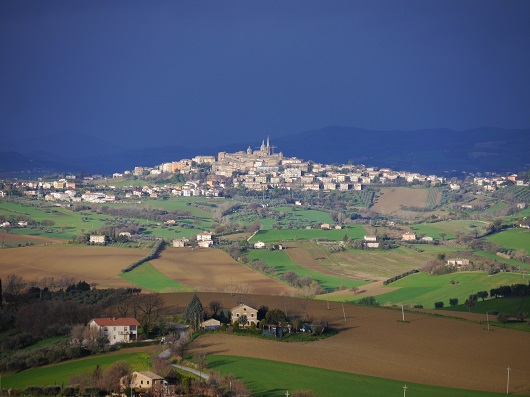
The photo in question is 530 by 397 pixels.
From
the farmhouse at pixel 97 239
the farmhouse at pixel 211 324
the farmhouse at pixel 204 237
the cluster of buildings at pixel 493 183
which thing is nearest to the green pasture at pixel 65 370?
the farmhouse at pixel 211 324

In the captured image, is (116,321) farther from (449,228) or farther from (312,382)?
(449,228)

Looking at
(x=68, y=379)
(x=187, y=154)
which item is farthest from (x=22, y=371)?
(x=187, y=154)

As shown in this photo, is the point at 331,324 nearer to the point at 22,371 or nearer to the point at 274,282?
the point at 22,371

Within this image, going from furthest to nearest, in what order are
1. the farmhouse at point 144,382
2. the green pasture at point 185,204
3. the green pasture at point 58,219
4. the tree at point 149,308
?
the green pasture at point 185,204 < the green pasture at point 58,219 < the tree at point 149,308 < the farmhouse at point 144,382

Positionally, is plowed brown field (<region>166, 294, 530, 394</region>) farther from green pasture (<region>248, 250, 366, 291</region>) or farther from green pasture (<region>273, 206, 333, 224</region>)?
green pasture (<region>273, 206, 333, 224</region>)

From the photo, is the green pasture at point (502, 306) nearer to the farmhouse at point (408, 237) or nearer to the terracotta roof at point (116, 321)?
the terracotta roof at point (116, 321)

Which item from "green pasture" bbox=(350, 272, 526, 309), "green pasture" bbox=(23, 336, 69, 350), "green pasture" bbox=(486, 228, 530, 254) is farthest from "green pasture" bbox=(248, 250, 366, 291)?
"green pasture" bbox=(23, 336, 69, 350)
